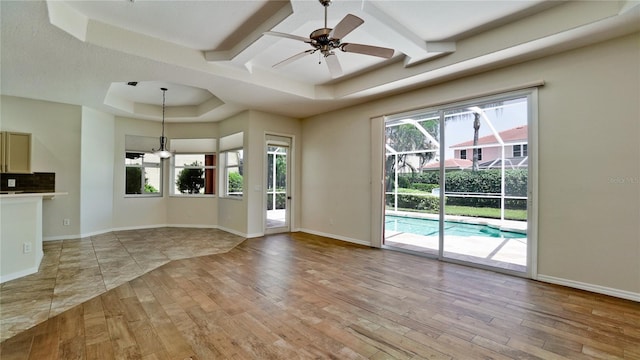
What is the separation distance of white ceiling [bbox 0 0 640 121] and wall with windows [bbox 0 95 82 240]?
0.48 meters

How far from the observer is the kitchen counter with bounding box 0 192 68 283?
3416 mm

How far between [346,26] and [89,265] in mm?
4764

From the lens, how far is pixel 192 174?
25.1 ft

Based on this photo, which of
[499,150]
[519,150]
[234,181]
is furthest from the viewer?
[234,181]

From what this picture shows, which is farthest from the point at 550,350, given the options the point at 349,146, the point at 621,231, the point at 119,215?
the point at 119,215

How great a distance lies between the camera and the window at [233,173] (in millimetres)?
6715

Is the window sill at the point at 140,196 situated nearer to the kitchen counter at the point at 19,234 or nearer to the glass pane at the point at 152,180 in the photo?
the glass pane at the point at 152,180

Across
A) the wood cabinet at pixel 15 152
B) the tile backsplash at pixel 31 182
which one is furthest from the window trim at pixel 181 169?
the wood cabinet at pixel 15 152

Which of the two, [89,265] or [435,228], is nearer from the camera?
[89,265]

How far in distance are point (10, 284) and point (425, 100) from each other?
621cm

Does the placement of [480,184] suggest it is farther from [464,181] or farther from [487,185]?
[464,181]

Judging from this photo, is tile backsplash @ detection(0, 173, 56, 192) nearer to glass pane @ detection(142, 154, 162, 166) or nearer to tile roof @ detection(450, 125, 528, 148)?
glass pane @ detection(142, 154, 162, 166)

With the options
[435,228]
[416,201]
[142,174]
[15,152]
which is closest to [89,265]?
[15,152]

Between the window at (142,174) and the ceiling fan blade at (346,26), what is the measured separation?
21.9 ft
